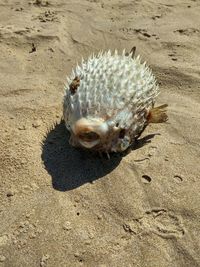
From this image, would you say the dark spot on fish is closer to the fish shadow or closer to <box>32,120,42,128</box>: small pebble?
the fish shadow

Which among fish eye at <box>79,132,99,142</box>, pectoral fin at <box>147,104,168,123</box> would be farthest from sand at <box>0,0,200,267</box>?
fish eye at <box>79,132,99,142</box>

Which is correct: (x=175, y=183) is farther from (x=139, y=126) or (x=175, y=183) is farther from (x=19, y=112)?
(x=19, y=112)

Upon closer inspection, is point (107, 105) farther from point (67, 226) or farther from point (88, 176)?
point (67, 226)

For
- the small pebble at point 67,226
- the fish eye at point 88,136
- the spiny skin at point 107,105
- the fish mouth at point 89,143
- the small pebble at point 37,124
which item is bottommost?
the small pebble at point 67,226

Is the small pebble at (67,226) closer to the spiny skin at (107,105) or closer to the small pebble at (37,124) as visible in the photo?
the spiny skin at (107,105)

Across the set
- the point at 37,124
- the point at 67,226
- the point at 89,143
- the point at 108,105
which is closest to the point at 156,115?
the point at 108,105

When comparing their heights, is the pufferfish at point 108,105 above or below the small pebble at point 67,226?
above

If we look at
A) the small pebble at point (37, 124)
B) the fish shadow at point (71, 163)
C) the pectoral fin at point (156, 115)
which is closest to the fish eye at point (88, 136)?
the fish shadow at point (71, 163)
